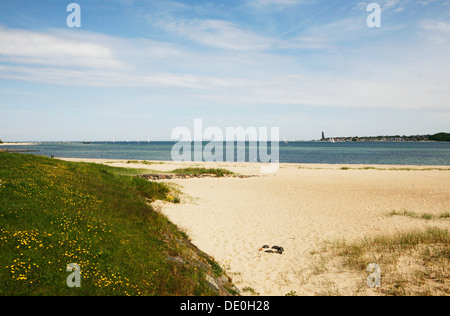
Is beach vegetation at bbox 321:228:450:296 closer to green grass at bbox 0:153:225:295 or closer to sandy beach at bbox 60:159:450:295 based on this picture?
sandy beach at bbox 60:159:450:295

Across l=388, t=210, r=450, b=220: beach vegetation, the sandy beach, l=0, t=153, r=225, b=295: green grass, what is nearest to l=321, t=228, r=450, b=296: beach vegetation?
the sandy beach

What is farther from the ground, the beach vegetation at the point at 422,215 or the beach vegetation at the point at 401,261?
the beach vegetation at the point at 401,261

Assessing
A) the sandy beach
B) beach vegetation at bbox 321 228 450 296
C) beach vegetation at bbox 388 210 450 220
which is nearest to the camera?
beach vegetation at bbox 321 228 450 296

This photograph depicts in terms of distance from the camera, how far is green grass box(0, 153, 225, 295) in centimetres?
556

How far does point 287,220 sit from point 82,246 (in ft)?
42.4

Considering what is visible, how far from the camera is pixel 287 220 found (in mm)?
17344

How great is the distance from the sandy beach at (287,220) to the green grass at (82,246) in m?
2.68

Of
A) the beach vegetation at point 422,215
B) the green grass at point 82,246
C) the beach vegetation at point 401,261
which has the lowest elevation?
the beach vegetation at point 422,215

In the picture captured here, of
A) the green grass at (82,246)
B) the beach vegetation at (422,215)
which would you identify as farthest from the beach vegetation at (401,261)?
the beach vegetation at (422,215)

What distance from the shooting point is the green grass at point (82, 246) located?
5562 mm

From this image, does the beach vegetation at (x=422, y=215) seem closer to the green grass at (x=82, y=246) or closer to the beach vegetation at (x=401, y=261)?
the beach vegetation at (x=401, y=261)

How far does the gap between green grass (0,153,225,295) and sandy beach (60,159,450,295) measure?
8.80 ft
